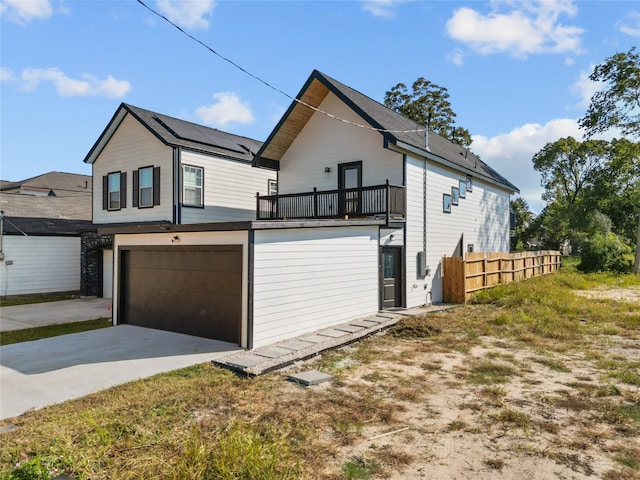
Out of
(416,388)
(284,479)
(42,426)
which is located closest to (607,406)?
(416,388)

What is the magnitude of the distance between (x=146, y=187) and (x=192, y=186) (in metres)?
1.89

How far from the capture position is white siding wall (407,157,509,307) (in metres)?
12.9

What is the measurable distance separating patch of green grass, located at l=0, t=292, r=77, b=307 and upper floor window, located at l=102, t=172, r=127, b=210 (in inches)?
156

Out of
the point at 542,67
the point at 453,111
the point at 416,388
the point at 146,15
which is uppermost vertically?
the point at 453,111

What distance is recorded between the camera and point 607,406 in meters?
5.18

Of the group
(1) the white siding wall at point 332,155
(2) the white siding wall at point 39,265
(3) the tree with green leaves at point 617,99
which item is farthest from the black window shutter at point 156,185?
(3) the tree with green leaves at point 617,99

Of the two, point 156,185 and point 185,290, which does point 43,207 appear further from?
point 185,290

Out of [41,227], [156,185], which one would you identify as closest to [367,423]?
[156,185]

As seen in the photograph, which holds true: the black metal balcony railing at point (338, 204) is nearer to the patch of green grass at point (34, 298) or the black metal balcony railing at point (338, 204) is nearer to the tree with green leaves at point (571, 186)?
the patch of green grass at point (34, 298)

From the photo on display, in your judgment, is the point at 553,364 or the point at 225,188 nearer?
the point at 553,364

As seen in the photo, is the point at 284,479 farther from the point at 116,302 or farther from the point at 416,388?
the point at 116,302

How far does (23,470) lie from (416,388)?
15.2ft

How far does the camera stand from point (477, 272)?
15.1 metres

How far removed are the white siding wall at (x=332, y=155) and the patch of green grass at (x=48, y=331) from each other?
805 centimetres
